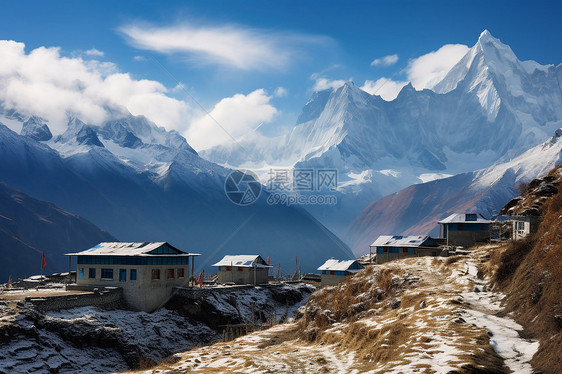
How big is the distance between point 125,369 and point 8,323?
13726 millimetres

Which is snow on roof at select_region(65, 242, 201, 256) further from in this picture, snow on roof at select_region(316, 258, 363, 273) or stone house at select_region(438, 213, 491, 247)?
stone house at select_region(438, 213, 491, 247)

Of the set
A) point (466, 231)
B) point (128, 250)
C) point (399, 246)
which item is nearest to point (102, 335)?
point (128, 250)

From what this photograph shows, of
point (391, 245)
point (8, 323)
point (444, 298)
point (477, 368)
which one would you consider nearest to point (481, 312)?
point (444, 298)

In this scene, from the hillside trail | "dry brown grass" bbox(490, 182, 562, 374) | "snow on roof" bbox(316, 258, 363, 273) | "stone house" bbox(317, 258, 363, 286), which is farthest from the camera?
"snow on roof" bbox(316, 258, 363, 273)

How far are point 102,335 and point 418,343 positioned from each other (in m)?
45.5

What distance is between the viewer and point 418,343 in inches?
1112

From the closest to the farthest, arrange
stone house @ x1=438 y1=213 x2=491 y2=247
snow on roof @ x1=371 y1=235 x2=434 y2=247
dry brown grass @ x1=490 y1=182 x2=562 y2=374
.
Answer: dry brown grass @ x1=490 y1=182 x2=562 y2=374 < stone house @ x1=438 y1=213 x2=491 y2=247 < snow on roof @ x1=371 y1=235 x2=434 y2=247

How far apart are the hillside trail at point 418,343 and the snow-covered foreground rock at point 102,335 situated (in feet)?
55.4

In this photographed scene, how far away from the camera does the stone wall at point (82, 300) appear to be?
6228 centimetres

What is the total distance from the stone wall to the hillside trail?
2670cm

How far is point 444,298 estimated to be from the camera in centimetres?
3716

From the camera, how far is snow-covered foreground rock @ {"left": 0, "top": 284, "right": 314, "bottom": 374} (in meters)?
51.7

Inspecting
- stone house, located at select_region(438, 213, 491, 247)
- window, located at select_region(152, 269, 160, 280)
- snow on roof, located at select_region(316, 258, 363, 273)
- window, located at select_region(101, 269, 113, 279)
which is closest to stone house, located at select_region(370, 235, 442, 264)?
stone house, located at select_region(438, 213, 491, 247)

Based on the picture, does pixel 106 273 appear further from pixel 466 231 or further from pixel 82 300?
pixel 466 231
